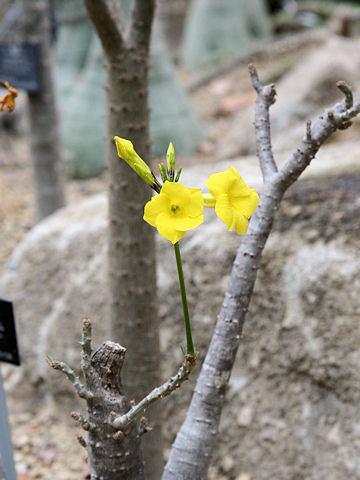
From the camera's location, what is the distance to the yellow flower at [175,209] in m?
0.71

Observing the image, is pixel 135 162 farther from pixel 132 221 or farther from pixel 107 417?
pixel 132 221

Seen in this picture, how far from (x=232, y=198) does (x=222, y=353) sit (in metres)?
0.45

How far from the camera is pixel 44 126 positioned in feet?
10.0

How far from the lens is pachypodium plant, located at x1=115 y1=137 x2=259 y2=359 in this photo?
0.71m

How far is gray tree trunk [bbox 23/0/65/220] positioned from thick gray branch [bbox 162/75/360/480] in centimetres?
215

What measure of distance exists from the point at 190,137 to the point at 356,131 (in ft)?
6.76

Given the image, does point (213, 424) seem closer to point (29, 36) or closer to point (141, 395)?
point (141, 395)

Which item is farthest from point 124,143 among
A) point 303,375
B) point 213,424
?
point 303,375

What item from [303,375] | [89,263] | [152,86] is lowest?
[303,375]

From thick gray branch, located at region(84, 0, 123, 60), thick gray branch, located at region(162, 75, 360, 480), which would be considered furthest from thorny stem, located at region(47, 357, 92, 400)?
thick gray branch, located at region(84, 0, 123, 60)

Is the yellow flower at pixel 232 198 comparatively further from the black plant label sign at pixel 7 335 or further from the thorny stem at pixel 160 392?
the black plant label sign at pixel 7 335

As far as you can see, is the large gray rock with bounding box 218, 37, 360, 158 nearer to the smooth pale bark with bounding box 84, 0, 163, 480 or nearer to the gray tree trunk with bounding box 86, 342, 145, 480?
the smooth pale bark with bounding box 84, 0, 163, 480

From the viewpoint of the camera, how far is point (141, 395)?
152cm

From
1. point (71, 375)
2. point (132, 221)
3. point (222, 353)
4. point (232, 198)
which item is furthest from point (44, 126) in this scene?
point (232, 198)
